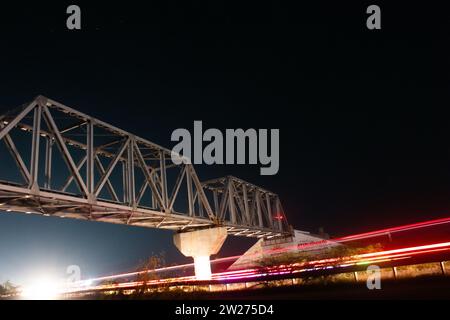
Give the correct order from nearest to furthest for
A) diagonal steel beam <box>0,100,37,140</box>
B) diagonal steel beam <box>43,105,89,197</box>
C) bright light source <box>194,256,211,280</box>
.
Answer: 1. diagonal steel beam <box>0,100,37,140</box>
2. diagonal steel beam <box>43,105,89,197</box>
3. bright light source <box>194,256,211,280</box>

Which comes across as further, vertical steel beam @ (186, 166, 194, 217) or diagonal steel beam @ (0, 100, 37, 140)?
vertical steel beam @ (186, 166, 194, 217)

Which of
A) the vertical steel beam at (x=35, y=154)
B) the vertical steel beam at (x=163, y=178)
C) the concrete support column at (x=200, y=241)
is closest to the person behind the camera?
the vertical steel beam at (x=35, y=154)

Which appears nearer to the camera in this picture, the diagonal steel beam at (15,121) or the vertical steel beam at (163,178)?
the diagonal steel beam at (15,121)

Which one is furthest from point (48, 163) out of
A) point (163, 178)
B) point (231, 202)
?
point (231, 202)

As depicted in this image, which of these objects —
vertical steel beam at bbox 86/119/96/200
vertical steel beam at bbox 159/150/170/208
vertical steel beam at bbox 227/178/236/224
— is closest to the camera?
vertical steel beam at bbox 86/119/96/200

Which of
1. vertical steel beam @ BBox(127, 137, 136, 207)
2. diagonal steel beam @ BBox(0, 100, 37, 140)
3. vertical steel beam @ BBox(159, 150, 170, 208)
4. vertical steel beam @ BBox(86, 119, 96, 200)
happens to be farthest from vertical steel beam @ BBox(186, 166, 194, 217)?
diagonal steel beam @ BBox(0, 100, 37, 140)

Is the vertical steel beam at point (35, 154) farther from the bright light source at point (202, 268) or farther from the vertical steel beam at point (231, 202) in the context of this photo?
the vertical steel beam at point (231, 202)

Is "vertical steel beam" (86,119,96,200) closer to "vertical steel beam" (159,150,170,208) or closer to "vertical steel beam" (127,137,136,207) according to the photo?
"vertical steel beam" (127,137,136,207)

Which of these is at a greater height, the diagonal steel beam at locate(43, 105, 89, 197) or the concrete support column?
the diagonal steel beam at locate(43, 105, 89, 197)

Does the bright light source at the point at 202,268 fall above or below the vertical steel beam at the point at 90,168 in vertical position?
below

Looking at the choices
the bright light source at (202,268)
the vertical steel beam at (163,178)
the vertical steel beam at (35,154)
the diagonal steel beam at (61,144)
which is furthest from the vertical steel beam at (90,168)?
the bright light source at (202,268)
